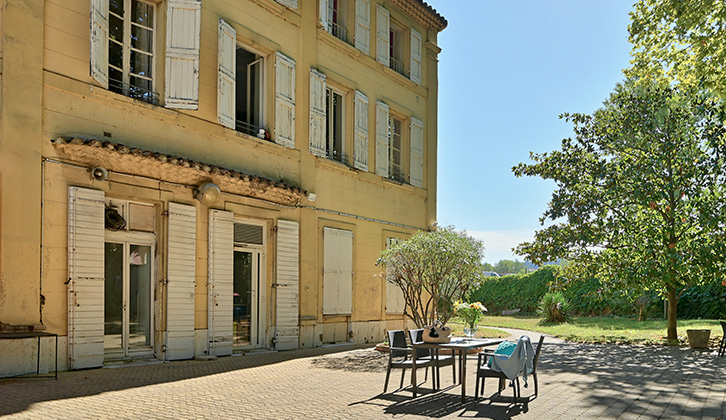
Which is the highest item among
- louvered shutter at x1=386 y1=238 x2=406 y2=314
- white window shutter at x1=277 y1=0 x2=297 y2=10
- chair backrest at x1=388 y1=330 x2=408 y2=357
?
white window shutter at x1=277 y1=0 x2=297 y2=10

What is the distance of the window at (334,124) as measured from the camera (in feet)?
49.8

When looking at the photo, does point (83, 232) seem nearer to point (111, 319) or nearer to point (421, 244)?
point (111, 319)

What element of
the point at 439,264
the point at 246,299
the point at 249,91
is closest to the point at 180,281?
the point at 246,299

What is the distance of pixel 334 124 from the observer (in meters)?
15.7

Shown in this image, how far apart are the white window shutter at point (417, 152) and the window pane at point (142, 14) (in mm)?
9048

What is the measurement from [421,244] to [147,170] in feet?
18.1

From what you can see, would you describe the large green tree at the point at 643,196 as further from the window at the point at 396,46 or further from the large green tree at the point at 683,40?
the window at the point at 396,46

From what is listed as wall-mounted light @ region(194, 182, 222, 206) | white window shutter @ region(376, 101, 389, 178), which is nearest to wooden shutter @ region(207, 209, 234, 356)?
wall-mounted light @ region(194, 182, 222, 206)

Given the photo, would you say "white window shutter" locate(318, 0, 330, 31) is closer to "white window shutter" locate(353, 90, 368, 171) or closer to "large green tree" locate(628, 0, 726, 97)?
"white window shutter" locate(353, 90, 368, 171)

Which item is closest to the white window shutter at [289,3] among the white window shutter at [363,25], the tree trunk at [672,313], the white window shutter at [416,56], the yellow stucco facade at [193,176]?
the yellow stucco facade at [193,176]

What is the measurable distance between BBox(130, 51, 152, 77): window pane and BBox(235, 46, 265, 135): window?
7.64 ft

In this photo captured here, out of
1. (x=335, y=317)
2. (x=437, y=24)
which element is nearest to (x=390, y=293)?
(x=335, y=317)

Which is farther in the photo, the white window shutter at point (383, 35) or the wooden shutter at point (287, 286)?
the white window shutter at point (383, 35)

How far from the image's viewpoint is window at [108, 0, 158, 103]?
32.8 ft
